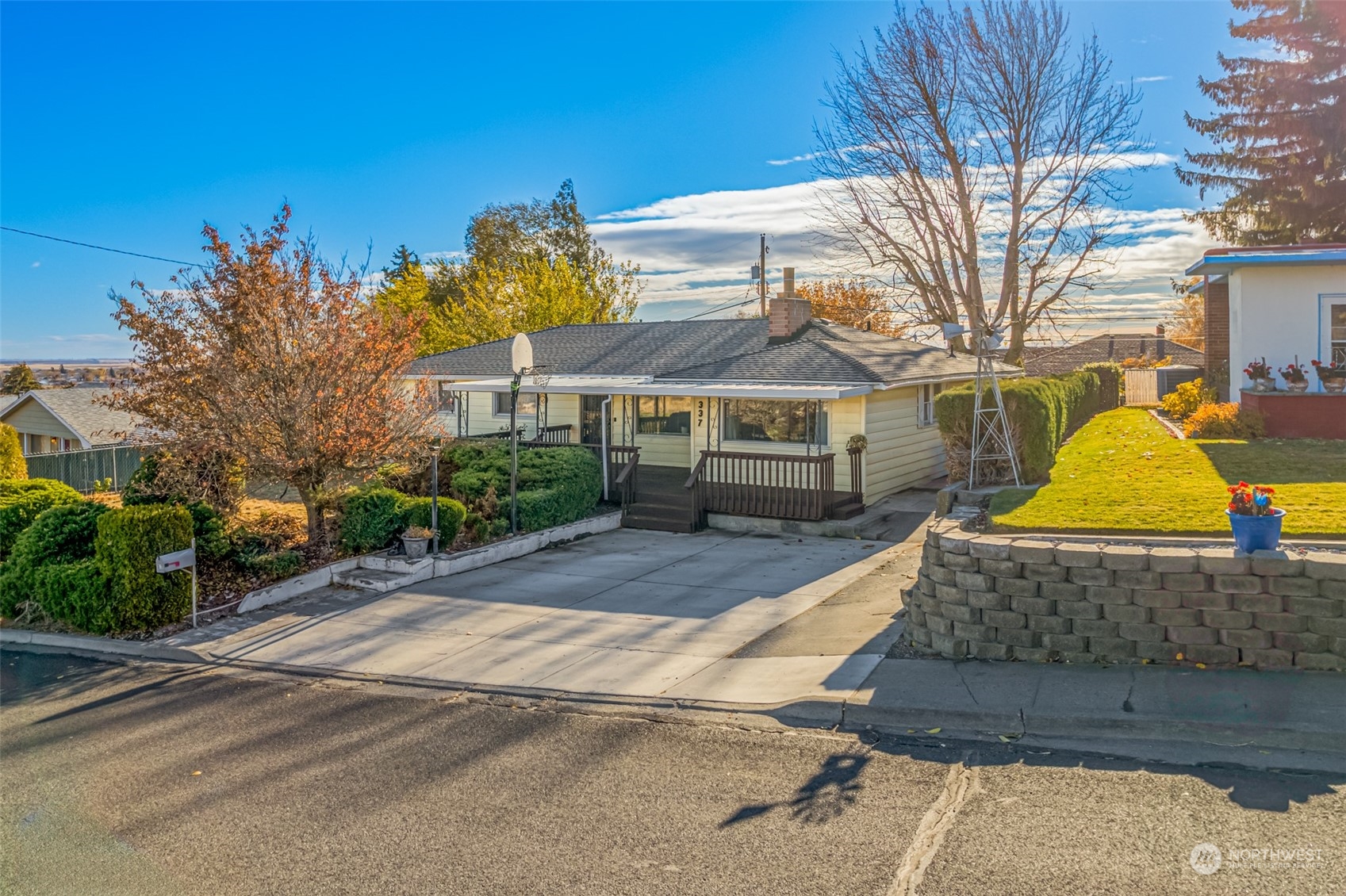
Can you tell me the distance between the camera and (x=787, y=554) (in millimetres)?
13688

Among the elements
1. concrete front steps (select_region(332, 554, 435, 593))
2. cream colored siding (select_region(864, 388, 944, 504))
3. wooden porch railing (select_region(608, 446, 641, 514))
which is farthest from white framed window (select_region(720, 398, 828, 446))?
concrete front steps (select_region(332, 554, 435, 593))

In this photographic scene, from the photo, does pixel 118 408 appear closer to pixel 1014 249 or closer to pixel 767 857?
pixel 767 857

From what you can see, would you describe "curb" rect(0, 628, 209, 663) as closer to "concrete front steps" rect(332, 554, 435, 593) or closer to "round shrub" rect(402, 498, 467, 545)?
"concrete front steps" rect(332, 554, 435, 593)

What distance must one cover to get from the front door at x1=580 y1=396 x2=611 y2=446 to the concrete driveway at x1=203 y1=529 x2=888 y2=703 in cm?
665

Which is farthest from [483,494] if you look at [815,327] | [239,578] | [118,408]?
[815,327]

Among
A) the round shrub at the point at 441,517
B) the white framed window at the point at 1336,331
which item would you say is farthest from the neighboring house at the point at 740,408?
the white framed window at the point at 1336,331

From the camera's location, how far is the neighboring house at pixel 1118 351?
46219mm

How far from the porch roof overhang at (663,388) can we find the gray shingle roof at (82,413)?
15478mm

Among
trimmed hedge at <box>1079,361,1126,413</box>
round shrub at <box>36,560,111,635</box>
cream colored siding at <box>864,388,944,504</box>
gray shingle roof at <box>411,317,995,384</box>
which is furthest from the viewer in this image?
trimmed hedge at <box>1079,361,1126,413</box>

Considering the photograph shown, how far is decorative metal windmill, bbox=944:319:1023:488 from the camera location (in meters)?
13.2

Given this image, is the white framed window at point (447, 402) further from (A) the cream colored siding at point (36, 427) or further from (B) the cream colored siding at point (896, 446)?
(A) the cream colored siding at point (36, 427)

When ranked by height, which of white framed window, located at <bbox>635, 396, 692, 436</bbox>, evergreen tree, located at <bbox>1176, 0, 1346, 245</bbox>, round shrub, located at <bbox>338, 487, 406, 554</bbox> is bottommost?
round shrub, located at <bbox>338, 487, 406, 554</bbox>

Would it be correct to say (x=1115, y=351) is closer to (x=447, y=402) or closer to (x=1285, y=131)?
(x=1285, y=131)

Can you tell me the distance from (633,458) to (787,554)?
4309 millimetres
